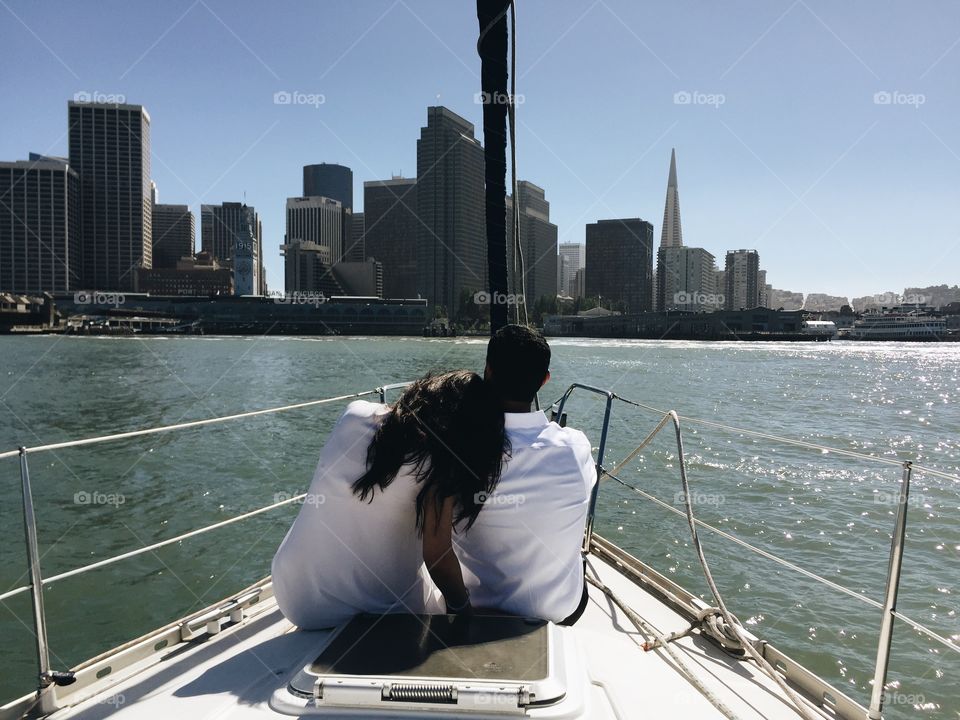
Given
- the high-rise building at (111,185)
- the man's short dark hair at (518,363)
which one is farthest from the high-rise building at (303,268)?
the man's short dark hair at (518,363)

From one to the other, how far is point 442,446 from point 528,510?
1.30ft

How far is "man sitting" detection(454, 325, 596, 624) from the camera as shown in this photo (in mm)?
2033

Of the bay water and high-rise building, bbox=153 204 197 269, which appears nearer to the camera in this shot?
the bay water

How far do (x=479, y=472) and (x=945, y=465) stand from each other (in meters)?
17.9

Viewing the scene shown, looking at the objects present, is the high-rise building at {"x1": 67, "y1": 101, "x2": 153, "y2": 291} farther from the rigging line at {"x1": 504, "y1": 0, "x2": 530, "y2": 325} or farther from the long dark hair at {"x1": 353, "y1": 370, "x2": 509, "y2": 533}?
the long dark hair at {"x1": 353, "y1": 370, "x2": 509, "y2": 533}

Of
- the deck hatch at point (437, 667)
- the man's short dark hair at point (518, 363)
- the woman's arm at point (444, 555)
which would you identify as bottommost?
the deck hatch at point (437, 667)

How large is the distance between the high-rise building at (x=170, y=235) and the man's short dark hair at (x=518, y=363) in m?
170

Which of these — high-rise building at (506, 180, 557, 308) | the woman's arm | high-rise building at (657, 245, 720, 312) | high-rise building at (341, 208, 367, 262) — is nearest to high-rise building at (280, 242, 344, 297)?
high-rise building at (341, 208, 367, 262)

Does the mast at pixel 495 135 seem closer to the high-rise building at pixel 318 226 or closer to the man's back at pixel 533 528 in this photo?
the man's back at pixel 533 528

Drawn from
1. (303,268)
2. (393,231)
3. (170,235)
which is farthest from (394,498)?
(170,235)

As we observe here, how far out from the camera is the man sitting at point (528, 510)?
2033 millimetres

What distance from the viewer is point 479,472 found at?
6.29 ft

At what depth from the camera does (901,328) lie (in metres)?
125

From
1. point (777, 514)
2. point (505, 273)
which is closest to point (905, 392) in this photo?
point (777, 514)
